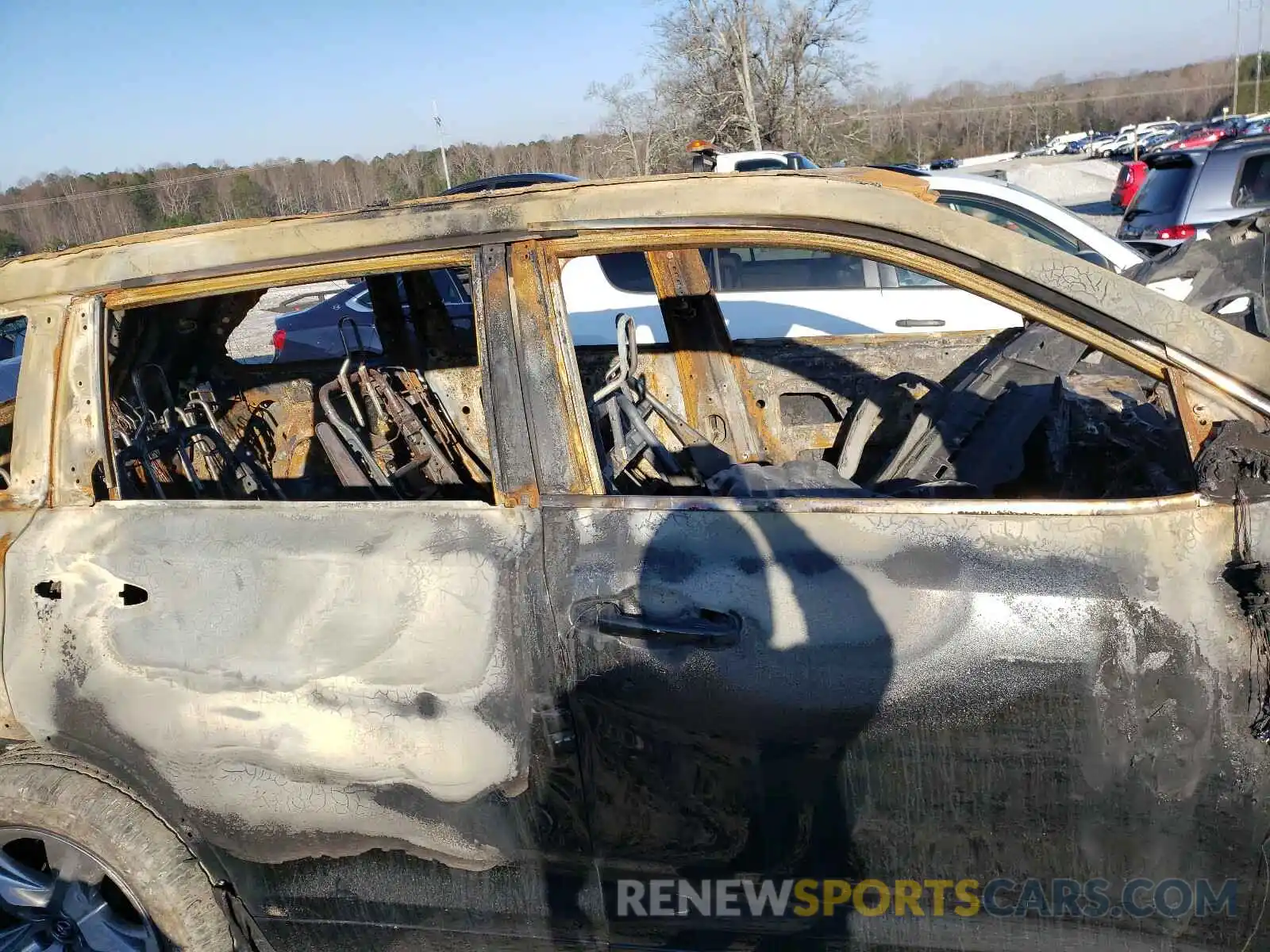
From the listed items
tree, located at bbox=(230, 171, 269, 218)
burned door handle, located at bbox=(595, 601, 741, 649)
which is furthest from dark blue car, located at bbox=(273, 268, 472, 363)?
tree, located at bbox=(230, 171, 269, 218)

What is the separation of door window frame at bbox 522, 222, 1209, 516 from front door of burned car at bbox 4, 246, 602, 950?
4.9 inches

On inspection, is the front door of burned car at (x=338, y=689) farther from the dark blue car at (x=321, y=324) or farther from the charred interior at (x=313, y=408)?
the dark blue car at (x=321, y=324)

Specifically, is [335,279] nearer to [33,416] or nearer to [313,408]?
[33,416]

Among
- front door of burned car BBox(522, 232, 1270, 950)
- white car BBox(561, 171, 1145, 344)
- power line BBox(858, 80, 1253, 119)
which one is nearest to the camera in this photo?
front door of burned car BBox(522, 232, 1270, 950)

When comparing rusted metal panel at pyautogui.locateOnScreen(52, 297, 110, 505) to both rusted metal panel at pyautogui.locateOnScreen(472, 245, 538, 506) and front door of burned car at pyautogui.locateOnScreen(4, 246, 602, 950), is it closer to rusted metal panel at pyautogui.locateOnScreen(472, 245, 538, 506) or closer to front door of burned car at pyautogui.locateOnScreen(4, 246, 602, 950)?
front door of burned car at pyautogui.locateOnScreen(4, 246, 602, 950)

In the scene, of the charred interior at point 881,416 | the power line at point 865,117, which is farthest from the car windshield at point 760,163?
the power line at point 865,117

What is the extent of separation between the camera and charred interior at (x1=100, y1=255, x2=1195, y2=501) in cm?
266

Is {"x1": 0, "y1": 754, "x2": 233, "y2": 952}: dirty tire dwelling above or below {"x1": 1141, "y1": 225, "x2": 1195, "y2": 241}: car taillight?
below

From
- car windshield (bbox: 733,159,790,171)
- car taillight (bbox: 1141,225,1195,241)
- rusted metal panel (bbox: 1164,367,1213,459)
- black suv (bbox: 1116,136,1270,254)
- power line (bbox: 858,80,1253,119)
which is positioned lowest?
car taillight (bbox: 1141,225,1195,241)

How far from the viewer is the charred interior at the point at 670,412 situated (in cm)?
266

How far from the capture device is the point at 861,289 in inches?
228

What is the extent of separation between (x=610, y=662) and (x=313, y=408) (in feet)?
7.46

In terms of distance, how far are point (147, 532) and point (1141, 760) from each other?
81.4 inches

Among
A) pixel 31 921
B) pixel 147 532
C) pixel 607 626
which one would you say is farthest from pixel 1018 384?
pixel 31 921
